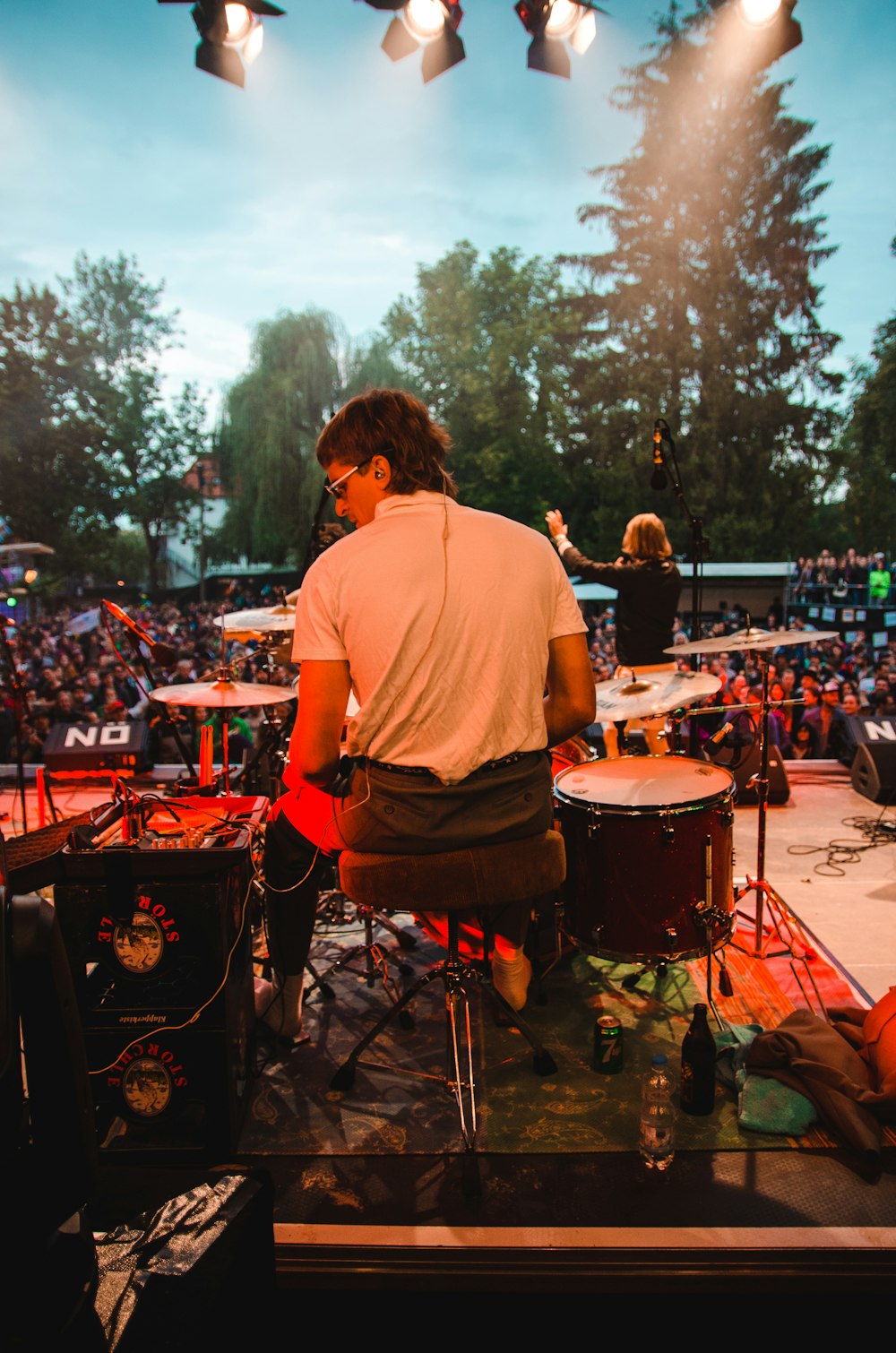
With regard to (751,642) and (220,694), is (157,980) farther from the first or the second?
(751,642)

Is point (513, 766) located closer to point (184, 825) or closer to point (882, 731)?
point (184, 825)

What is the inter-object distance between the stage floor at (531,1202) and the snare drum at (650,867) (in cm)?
50

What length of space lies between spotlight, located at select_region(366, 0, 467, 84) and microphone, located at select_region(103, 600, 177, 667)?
4.49m

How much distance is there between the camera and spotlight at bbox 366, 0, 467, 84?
211 inches

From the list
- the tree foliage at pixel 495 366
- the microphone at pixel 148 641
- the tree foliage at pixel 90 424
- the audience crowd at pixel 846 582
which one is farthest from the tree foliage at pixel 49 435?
the microphone at pixel 148 641

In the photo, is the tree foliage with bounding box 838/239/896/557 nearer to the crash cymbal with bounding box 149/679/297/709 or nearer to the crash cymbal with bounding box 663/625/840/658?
the crash cymbal with bounding box 663/625/840/658

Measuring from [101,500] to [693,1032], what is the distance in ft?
87.5

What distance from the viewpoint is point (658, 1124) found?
2283mm

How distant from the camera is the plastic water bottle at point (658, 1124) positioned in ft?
7.45

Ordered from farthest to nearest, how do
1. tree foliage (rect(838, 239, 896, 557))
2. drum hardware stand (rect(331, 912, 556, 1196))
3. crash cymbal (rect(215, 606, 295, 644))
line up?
tree foliage (rect(838, 239, 896, 557))
crash cymbal (rect(215, 606, 295, 644))
drum hardware stand (rect(331, 912, 556, 1196))

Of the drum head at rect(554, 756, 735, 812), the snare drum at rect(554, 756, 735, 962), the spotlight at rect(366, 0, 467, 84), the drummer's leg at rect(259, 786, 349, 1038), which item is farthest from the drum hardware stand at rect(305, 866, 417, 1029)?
the spotlight at rect(366, 0, 467, 84)

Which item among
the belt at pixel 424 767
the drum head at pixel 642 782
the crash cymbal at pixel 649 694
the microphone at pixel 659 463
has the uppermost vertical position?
the microphone at pixel 659 463

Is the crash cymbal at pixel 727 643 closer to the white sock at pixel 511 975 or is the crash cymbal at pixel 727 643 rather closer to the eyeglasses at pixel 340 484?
the white sock at pixel 511 975

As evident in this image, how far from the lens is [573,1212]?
6.88 ft
